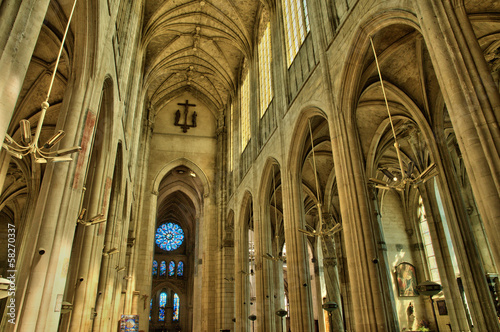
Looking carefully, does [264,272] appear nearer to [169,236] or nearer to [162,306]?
[169,236]

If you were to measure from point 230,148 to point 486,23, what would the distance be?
1670cm

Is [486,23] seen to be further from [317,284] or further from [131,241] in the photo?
[131,241]

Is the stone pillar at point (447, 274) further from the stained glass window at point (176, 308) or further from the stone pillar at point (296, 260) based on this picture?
the stained glass window at point (176, 308)

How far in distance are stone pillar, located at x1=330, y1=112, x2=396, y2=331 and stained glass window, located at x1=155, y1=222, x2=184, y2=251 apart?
32988mm

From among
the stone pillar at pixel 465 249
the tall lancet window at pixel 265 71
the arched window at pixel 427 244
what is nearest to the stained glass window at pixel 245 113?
the tall lancet window at pixel 265 71

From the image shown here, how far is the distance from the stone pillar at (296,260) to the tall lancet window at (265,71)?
5165mm

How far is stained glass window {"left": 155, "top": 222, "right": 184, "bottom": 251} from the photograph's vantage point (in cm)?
3822

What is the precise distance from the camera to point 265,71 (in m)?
17.0

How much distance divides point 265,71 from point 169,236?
26884mm

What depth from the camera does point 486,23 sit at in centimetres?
946

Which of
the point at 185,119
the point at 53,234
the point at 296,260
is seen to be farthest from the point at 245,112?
the point at 53,234

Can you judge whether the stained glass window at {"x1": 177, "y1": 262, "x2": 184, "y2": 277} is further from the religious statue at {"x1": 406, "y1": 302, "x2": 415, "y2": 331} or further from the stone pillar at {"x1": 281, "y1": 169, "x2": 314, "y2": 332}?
the stone pillar at {"x1": 281, "y1": 169, "x2": 314, "y2": 332}

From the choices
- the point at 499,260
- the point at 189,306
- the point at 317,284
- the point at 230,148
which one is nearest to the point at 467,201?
the point at 317,284

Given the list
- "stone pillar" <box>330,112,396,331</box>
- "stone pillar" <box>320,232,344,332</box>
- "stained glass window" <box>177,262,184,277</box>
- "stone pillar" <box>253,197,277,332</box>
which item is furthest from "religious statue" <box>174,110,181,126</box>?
"stained glass window" <box>177,262,184,277</box>
